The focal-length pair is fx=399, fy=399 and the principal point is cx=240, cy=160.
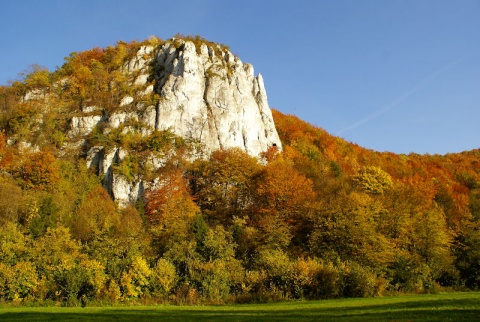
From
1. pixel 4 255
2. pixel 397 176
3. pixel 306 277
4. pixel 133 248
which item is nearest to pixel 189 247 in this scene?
pixel 133 248

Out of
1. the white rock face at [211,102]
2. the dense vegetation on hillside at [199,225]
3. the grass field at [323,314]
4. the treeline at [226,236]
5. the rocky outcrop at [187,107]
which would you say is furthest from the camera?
the white rock face at [211,102]

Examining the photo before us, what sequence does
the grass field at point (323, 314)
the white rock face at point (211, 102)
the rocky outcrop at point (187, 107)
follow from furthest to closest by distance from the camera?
1. the white rock face at point (211, 102)
2. the rocky outcrop at point (187, 107)
3. the grass field at point (323, 314)

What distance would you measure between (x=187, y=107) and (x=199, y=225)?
41.2 meters

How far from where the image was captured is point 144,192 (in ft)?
225

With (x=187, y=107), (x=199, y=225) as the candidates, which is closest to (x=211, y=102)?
(x=187, y=107)

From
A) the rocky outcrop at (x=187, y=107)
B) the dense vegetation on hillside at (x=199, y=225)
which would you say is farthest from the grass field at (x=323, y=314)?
the rocky outcrop at (x=187, y=107)

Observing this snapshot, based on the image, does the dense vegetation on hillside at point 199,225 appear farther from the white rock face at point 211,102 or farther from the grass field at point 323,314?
the grass field at point 323,314

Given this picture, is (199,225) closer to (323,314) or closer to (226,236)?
(226,236)

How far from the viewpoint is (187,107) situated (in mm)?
86000

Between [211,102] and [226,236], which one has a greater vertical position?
[211,102]

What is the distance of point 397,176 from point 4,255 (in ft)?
269

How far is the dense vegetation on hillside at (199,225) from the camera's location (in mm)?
37750

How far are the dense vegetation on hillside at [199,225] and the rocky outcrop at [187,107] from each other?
8.71ft

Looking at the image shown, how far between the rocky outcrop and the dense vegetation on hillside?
265cm
